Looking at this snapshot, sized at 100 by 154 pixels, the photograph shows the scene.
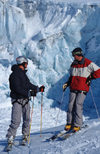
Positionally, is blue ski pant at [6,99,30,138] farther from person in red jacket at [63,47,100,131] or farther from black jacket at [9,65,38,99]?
person in red jacket at [63,47,100,131]

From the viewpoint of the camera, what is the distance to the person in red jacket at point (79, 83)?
371 centimetres

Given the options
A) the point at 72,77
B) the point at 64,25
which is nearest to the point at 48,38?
the point at 64,25

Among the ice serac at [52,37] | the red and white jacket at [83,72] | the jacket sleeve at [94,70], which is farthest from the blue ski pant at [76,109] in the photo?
the ice serac at [52,37]

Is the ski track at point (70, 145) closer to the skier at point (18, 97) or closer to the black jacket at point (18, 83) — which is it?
the skier at point (18, 97)

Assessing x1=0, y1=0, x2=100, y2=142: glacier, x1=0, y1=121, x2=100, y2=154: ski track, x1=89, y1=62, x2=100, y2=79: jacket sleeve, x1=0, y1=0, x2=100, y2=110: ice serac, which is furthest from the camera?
Result: x1=0, y1=0, x2=100, y2=110: ice serac

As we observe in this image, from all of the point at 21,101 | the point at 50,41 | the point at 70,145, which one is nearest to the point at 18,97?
the point at 21,101

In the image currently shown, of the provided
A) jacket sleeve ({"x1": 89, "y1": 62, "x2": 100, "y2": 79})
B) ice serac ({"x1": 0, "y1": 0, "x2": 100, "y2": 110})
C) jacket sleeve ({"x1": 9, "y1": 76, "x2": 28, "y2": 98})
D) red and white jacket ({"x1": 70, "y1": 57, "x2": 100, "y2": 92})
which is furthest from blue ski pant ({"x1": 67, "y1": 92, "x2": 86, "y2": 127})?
ice serac ({"x1": 0, "y1": 0, "x2": 100, "y2": 110})

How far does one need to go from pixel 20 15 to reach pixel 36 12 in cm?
105

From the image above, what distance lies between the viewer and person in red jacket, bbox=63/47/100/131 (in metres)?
→ 3.71

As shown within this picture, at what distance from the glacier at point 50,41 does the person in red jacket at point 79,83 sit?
6.72 m

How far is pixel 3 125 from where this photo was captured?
27.3ft

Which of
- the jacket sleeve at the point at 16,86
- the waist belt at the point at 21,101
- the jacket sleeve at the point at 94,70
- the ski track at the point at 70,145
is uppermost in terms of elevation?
the jacket sleeve at the point at 94,70

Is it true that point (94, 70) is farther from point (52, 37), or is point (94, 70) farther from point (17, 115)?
point (52, 37)

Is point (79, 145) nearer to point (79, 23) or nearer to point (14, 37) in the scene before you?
point (79, 23)
